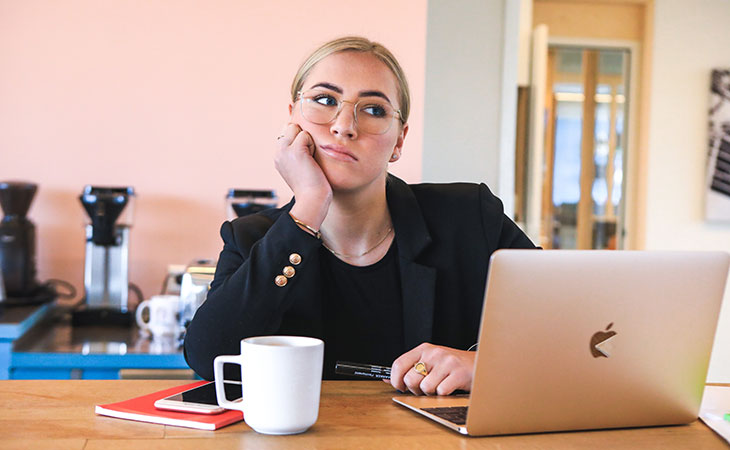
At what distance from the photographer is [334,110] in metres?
1.36

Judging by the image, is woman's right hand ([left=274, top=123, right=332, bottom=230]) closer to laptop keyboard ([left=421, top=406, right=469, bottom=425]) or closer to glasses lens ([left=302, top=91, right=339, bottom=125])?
glasses lens ([left=302, top=91, right=339, bottom=125])

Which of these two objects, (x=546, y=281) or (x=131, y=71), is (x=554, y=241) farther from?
(x=546, y=281)

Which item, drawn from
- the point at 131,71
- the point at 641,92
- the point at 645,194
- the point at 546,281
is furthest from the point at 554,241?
the point at 546,281

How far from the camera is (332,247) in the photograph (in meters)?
1.48

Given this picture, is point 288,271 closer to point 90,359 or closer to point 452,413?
point 452,413

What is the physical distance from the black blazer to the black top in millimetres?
42

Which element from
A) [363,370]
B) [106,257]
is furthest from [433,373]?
[106,257]

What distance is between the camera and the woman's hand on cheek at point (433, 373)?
3.43 feet

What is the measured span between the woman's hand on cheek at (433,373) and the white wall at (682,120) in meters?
3.83

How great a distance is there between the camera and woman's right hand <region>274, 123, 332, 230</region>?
1.22 m

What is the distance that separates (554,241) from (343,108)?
3.82 meters

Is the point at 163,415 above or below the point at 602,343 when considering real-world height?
below

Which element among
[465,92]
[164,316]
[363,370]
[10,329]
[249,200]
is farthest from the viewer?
[465,92]

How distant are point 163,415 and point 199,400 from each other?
2.4 inches
